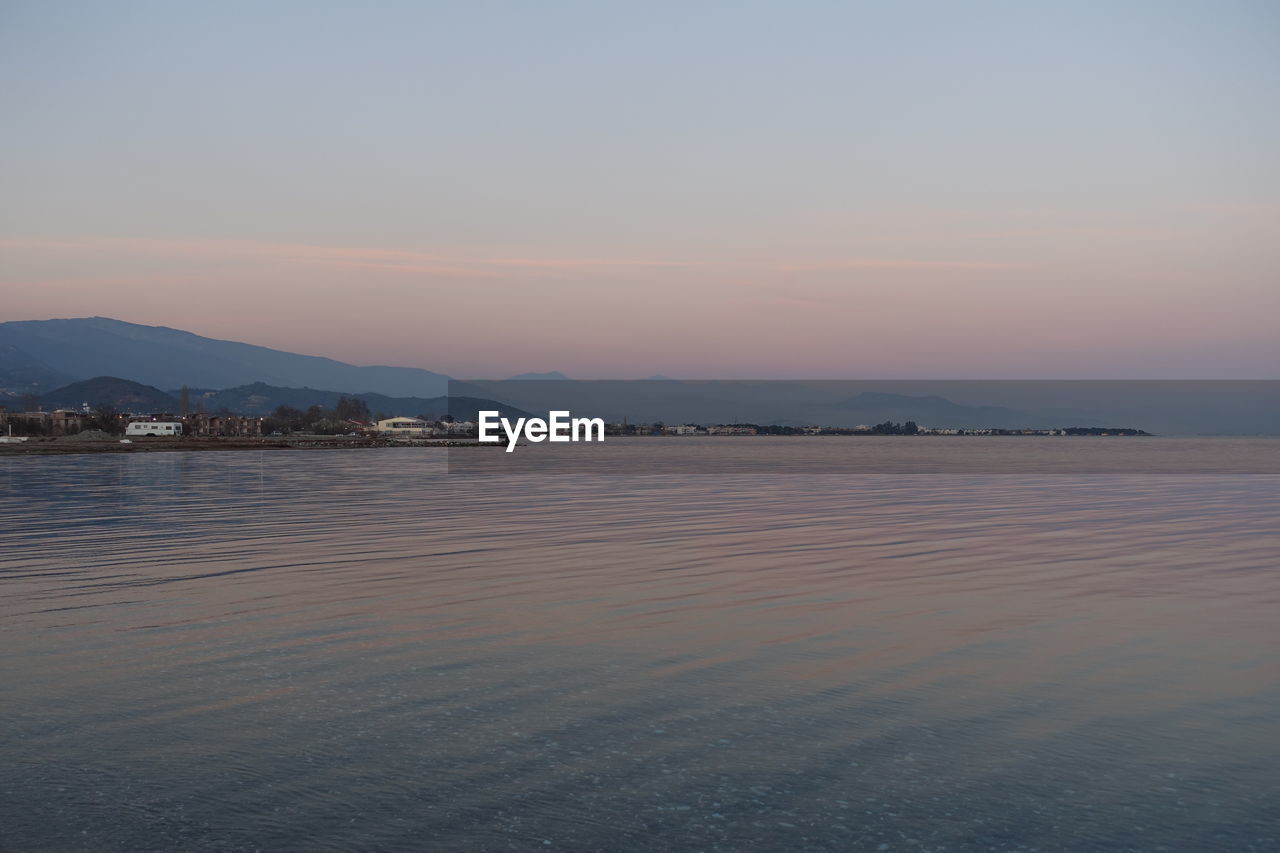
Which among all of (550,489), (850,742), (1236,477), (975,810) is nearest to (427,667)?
(850,742)

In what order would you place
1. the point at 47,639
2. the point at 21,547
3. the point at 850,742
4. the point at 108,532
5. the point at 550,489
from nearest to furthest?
the point at 850,742, the point at 47,639, the point at 21,547, the point at 108,532, the point at 550,489

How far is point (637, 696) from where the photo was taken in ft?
40.5

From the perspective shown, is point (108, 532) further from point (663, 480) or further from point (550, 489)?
point (663, 480)

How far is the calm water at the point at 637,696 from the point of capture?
859cm

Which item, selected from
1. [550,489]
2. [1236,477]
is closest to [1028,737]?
[550,489]

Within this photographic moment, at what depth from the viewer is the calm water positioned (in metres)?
8.59

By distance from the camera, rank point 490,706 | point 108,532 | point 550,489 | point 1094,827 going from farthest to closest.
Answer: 1. point 550,489
2. point 108,532
3. point 490,706
4. point 1094,827

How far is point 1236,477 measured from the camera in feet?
243

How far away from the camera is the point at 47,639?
50.1 feet

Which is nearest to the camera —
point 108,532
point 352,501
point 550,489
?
point 108,532

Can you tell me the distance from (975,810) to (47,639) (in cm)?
1356

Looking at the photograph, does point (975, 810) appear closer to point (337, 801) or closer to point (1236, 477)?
point (337, 801)

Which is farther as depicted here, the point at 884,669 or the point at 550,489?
the point at 550,489

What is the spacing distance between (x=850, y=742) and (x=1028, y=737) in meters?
1.99
